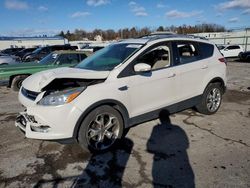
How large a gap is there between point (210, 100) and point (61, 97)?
3591mm

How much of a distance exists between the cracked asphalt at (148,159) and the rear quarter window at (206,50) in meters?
1.48

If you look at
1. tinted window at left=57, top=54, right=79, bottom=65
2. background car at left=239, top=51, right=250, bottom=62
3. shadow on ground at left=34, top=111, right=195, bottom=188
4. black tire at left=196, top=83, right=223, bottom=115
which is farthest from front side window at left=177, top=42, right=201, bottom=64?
background car at left=239, top=51, right=250, bottom=62

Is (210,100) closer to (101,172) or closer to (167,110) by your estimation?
(167,110)

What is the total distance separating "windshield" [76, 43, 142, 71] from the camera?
421cm

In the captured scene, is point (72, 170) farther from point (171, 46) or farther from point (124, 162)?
point (171, 46)

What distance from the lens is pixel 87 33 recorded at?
325 feet

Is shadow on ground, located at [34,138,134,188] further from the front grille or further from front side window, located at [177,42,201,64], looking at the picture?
front side window, located at [177,42,201,64]

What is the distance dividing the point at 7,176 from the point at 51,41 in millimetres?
54486

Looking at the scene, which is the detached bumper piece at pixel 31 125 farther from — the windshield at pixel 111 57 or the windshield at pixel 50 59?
the windshield at pixel 50 59

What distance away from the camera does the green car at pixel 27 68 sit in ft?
27.4

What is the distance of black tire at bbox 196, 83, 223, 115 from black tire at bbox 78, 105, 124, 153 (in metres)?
2.28

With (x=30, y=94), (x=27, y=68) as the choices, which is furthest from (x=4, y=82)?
(x=30, y=94)

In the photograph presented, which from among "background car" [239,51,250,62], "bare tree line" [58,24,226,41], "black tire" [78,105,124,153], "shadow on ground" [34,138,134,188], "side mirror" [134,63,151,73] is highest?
"bare tree line" [58,24,226,41]

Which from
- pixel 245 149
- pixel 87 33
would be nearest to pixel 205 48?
pixel 245 149
